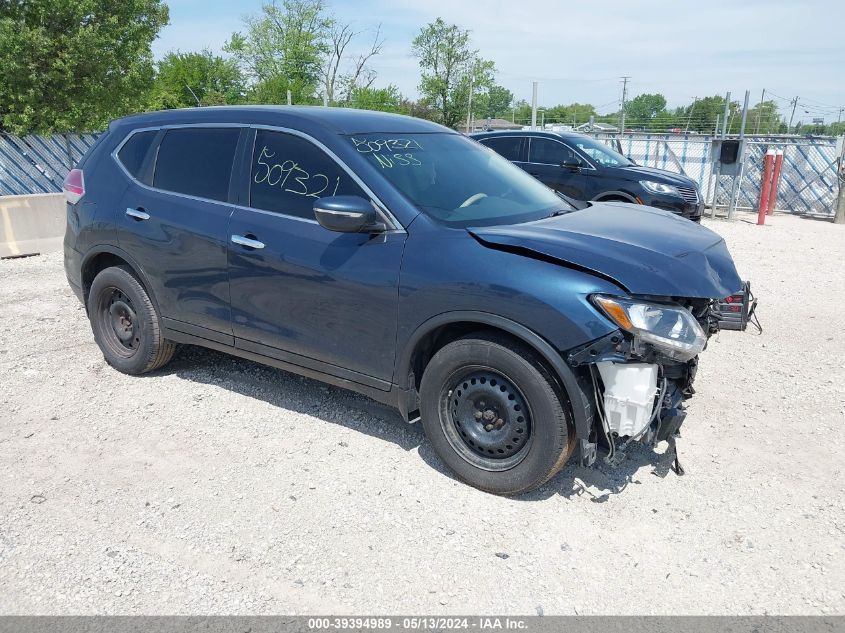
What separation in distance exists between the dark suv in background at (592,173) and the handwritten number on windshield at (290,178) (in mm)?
7617

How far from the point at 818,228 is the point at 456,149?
12916 mm

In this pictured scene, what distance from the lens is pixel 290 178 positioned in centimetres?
401

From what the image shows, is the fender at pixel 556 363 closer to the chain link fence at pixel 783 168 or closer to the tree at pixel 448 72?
the chain link fence at pixel 783 168

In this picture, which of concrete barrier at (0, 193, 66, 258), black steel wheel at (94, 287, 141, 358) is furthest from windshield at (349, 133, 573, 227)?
concrete barrier at (0, 193, 66, 258)

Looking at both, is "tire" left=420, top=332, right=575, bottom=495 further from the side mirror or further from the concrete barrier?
the concrete barrier

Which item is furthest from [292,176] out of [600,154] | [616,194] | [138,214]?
[600,154]

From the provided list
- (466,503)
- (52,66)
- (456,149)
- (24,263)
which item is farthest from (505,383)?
(52,66)

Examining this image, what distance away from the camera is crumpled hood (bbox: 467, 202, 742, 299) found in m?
3.16

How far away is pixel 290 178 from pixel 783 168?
17.3 m

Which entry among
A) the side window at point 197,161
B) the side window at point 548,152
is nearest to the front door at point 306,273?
the side window at point 197,161

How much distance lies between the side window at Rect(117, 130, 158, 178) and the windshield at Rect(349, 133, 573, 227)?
1.76m

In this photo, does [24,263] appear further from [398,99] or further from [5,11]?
[398,99]

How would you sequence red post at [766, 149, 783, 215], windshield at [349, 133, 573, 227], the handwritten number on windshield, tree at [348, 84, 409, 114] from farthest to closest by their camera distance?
tree at [348, 84, 409, 114] → red post at [766, 149, 783, 215] → the handwritten number on windshield → windshield at [349, 133, 573, 227]

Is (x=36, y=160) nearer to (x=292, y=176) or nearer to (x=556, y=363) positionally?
(x=292, y=176)
